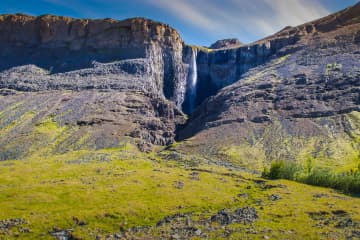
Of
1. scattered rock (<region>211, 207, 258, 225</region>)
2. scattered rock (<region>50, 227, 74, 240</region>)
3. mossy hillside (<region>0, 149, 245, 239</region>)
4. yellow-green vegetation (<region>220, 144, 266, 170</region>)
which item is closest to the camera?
scattered rock (<region>50, 227, 74, 240</region>)

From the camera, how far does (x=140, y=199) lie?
9075 cm

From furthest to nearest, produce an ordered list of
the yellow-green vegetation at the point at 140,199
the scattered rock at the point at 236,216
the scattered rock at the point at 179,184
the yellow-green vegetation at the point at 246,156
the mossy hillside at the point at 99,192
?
the yellow-green vegetation at the point at 246,156 < the scattered rock at the point at 179,184 < the mossy hillside at the point at 99,192 < the scattered rock at the point at 236,216 < the yellow-green vegetation at the point at 140,199

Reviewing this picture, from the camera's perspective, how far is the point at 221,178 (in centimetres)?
11750

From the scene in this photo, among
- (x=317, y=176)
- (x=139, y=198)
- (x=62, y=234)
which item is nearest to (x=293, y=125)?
(x=317, y=176)

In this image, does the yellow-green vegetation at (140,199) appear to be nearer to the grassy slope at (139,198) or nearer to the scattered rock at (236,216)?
the grassy slope at (139,198)

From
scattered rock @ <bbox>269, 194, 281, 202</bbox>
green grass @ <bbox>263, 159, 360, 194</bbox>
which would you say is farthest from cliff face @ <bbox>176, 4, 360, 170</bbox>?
scattered rock @ <bbox>269, 194, 281, 202</bbox>

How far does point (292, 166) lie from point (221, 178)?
24.9 metres

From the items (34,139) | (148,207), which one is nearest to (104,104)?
(34,139)

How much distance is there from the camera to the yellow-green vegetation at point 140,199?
70688mm

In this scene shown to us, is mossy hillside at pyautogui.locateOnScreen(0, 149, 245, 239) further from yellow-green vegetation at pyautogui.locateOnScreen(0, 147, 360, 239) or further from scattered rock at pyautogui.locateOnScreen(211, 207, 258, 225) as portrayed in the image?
scattered rock at pyautogui.locateOnScreen(211, 207, 258, 225)

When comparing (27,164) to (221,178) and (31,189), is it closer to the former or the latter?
(31,189)

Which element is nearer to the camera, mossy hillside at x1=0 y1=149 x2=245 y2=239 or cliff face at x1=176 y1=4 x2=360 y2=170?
mossy hillside at x1=0 y1=149 x2=245 y2=239

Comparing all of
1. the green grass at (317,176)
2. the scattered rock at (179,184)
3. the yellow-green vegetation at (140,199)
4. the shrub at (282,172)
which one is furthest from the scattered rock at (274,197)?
the shrub at (282,172)

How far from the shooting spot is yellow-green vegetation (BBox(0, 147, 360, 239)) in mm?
70688
